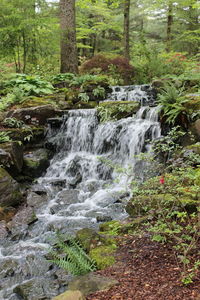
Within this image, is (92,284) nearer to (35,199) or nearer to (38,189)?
(35,199)

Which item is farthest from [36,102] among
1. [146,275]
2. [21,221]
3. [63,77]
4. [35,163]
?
[146,275]

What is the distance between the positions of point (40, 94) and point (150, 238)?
8.84 m

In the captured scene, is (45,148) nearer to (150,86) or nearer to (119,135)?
(119,135)

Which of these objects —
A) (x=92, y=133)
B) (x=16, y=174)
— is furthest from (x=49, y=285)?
(x=92, y=133)

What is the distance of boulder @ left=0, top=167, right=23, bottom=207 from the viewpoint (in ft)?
21.5

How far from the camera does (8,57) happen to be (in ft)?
41.7

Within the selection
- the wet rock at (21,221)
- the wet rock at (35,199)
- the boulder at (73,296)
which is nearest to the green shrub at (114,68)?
the wet rock at (35,199)

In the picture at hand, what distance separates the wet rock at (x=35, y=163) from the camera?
858cm

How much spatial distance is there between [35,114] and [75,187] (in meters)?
3.41

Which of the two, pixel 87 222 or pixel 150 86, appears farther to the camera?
pixel 150 86

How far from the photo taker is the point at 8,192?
669 centimetres

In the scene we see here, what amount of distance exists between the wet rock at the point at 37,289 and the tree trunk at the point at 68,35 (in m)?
10.5

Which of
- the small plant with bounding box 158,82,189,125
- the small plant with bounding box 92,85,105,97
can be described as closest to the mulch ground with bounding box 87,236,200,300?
the small plant with bounding box 158,82,189,125

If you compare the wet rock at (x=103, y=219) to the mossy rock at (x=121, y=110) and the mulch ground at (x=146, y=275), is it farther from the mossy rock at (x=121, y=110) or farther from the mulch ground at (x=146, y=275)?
the mossy rock at (x=121, y=110)
